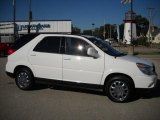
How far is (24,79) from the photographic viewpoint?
8586 millimetres

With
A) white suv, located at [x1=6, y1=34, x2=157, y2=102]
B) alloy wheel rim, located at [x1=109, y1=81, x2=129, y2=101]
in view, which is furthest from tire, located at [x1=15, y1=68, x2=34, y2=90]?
alloy wheel rim, located at [x1=109, y1=81, x2=129, y2=101]

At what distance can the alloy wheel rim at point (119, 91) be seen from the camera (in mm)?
7219

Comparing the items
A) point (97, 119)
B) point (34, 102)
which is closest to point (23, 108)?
point (34, 102)

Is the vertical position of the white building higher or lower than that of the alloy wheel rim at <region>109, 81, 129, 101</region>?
higher

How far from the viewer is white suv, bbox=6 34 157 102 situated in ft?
23.6

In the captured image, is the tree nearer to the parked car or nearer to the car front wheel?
the parked car

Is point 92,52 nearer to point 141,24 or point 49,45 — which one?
point 49,45

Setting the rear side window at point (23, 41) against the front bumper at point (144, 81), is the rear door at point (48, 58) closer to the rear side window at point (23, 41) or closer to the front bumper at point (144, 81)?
the rear side window at point (23, 41)

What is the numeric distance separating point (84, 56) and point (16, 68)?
2449mm

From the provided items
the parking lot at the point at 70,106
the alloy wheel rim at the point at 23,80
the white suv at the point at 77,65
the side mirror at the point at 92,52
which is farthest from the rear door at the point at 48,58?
the side mirror at the point at 92,52

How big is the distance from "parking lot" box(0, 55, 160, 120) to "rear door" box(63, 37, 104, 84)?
58cm

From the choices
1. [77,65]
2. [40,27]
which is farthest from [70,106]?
[40,27]

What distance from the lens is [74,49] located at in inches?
305

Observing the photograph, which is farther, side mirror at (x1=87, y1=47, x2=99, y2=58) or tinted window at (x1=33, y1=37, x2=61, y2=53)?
tinted window at (x1=33, y1=37, x2=61, y2=53)
